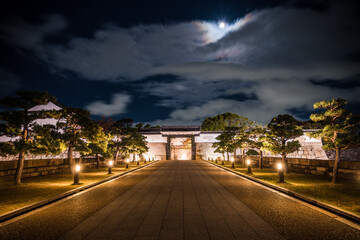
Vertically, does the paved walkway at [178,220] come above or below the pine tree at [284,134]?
below

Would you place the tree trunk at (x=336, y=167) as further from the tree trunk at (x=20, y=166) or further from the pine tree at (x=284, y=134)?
the tree trunk at (x=20, y=166)

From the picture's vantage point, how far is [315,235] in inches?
177

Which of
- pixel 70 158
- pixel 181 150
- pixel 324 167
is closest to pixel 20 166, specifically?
pixel 70 158

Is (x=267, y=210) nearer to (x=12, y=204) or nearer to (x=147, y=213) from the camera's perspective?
(x=147, y=213)

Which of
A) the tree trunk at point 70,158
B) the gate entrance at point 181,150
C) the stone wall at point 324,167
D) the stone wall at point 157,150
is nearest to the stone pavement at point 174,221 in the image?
the stone wall at point 324,167

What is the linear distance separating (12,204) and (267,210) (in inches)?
343

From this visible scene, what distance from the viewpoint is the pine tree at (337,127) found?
1114 centimetres

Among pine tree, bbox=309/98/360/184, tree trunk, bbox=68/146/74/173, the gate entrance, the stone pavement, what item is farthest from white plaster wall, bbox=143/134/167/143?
the stone pavement

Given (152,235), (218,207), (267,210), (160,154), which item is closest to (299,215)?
(267,210)

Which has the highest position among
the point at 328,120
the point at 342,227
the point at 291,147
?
the point at 328,120

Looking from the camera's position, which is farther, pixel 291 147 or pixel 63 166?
pixel 63 166

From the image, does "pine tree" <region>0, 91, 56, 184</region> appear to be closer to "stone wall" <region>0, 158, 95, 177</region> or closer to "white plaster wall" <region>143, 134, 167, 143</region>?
"stone wall" <region>0, 158, 95, 177</region>

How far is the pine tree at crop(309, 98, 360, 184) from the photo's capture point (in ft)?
36.6

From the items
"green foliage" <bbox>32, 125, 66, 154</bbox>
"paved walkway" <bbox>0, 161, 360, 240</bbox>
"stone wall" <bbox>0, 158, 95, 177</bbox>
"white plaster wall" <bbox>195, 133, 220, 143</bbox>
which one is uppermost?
"white plaster wall" <bbox>195, 133, 220, 143</bbox>
